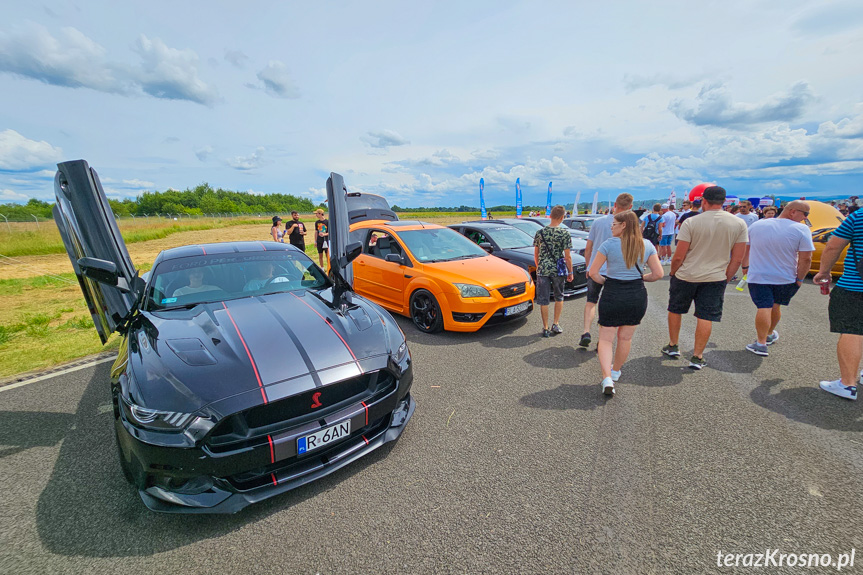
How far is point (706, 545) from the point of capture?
1.85 metres

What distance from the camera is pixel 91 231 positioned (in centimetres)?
332

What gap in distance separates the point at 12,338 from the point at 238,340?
19.3ft

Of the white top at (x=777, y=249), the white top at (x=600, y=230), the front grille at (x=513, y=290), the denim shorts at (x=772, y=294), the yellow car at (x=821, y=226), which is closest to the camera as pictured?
the white top at (x=777, y=249)

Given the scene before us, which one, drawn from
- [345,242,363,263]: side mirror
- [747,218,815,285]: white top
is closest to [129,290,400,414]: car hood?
[345,242,363,263]: side mirror

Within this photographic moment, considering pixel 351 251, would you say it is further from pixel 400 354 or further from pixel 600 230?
pixel 600 230

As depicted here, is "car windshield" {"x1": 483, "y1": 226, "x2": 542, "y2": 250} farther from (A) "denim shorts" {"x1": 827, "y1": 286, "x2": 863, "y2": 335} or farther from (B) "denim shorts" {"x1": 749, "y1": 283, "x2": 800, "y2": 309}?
(A) "denim shorts" {"x1": 827, "y1": 286, "x2": 863, "y2": 335}

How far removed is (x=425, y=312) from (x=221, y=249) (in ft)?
8.68

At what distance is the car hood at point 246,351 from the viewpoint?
2035 mm

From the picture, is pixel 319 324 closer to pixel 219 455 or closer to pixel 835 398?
pixel 219 455

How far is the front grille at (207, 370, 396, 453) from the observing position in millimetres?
1971

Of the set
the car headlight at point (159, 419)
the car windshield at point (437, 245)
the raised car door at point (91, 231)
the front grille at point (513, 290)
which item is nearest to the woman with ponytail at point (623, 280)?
the front grille at point (513, 290)

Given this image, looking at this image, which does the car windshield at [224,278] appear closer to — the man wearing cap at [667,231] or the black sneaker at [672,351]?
the black sneaker at [672,351]

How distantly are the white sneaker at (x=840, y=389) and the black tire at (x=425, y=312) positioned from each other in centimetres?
384

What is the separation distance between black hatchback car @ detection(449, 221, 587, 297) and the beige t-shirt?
293 cm
